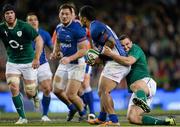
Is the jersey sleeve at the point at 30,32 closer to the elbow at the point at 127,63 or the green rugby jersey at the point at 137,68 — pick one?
the green rugby jersey at the point at 137,68

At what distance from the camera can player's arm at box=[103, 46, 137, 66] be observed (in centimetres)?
1370

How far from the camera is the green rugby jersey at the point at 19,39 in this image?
15359 millimetres

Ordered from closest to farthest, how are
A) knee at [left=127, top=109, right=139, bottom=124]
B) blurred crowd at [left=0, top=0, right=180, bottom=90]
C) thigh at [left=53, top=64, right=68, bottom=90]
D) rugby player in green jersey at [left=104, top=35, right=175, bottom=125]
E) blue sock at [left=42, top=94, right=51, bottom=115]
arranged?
rugby player in green jersey at [left=104, top=35, right=175, bottom=125], knee at [left=127, top=109, right=139, bottom=124], thigh at [left=53, top=64, right=68, bottom=90], blue sock at [left=42, top=94, right=51, bottom=115], blurred crowd at [left=0, top=0, right=180, bottom=90]

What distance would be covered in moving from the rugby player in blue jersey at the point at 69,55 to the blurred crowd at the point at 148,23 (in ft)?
27.0

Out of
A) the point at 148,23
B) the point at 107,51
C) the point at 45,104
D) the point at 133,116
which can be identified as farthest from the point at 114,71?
the point at 148,23

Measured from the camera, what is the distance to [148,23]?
2820 cm

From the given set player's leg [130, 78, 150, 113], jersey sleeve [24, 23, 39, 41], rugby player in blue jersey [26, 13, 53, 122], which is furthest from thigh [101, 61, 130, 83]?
rugby player in blue jersey [26, 13, 53, 122]

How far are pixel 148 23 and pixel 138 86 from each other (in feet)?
47.0

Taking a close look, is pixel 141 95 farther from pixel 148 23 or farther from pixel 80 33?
pixel 148 23

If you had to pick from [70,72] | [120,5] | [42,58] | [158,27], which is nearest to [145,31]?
[158,27]

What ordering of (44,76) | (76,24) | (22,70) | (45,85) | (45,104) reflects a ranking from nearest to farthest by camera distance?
(76,24) → (22,70) → (45,104) → (45,85) → (44,76)

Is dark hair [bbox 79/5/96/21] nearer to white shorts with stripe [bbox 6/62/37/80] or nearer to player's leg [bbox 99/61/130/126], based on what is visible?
player's leg [bbox 99/61/130/126]

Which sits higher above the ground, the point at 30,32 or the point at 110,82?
the point at 30,32

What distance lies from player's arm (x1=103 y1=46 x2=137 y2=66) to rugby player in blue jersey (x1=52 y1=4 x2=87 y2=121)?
1678mm
